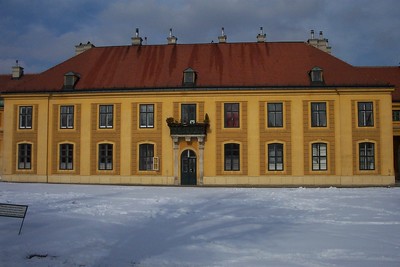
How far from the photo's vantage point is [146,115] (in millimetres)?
29359

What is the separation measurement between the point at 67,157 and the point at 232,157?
13.3m

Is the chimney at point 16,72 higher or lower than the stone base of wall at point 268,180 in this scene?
higher

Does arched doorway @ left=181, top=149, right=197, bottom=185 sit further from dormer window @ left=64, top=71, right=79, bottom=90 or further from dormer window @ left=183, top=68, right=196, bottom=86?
dormer window @ left=64, top=71, right=79, bottom=90

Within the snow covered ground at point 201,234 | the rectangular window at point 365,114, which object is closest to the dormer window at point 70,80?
the snow covered ground at point 201,234

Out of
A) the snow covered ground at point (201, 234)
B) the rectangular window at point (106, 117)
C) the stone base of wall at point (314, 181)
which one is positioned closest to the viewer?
the snow covered ground at point (201, 234)

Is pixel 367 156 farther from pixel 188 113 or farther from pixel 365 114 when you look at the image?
pixel 188 113

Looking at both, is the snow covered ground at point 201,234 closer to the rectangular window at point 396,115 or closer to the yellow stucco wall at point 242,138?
the yellow stucco wall at point 242,138

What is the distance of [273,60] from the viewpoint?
102ft

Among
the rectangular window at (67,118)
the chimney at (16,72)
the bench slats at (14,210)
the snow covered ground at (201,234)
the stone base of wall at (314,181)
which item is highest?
the chimney at (16,72)

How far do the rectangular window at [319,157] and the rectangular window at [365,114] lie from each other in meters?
3.40

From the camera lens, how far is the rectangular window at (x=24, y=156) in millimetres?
30422

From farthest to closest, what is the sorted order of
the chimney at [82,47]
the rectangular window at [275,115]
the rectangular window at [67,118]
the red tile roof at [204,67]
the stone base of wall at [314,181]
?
the chimney at [82,47]
the rectangular window at [67,118]
the red tile roof at [204,67]
the rectangular window at [275,115]
the stone base of wall at [314,181]

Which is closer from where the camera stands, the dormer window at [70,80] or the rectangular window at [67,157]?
the rectangular window at [67,157]

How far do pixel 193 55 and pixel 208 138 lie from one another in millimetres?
8209
